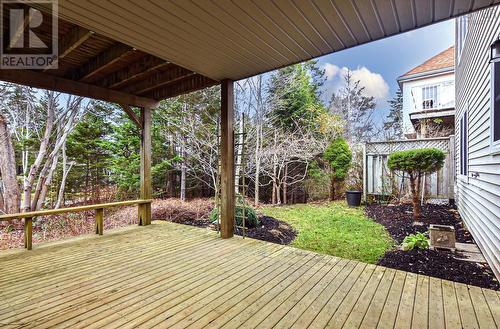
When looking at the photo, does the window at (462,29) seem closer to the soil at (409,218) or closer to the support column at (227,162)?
the soil at (409,218)

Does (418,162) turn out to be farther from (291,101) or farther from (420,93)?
(420,93)

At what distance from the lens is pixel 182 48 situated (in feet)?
9.13

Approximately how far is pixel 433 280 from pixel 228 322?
2.12 m

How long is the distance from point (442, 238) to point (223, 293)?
123 inches

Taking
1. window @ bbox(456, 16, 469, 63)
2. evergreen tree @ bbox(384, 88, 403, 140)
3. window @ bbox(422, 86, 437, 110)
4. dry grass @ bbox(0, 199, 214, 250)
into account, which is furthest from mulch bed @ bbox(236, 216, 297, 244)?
window @ bbox(422, 86, 437, 110)

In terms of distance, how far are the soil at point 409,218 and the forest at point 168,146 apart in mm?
A: 1802

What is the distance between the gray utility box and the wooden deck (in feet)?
3.93

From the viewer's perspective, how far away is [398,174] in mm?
6547

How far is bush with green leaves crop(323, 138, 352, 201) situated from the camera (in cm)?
796

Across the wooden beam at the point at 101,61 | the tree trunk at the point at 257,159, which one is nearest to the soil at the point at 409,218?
the tree trunk at the point at 257,159

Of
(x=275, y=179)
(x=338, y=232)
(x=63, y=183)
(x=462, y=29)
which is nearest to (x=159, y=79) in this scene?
(x=338, y=232)

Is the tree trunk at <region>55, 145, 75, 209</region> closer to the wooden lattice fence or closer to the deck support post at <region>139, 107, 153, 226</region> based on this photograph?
the deck support post at <region>139, 107, 153, 226</region>

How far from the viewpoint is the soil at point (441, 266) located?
265 cm

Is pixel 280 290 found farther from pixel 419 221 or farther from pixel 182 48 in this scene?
pixel 419 221
